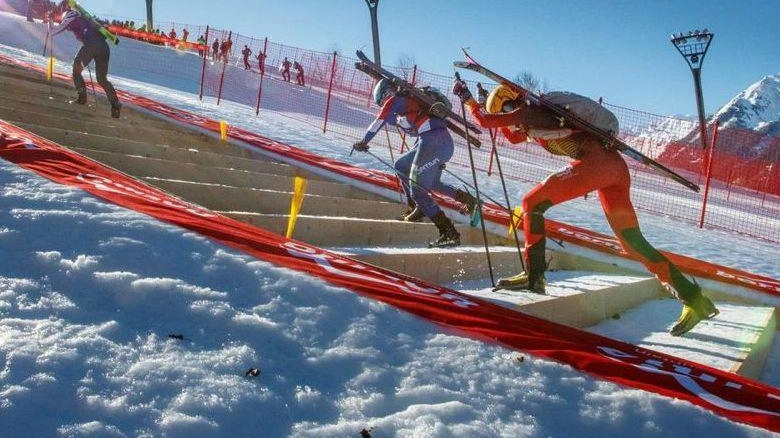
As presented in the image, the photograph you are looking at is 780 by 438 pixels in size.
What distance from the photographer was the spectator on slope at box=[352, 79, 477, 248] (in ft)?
20.0

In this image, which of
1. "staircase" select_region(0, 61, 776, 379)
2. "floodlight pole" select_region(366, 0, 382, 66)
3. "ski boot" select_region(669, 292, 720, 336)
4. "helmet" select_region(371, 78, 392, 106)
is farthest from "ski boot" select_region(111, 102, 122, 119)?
"floodlight pole" select_region(366, 0, 382, 66)

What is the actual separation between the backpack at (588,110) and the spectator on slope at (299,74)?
83.7 feet

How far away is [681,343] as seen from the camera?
4.60m

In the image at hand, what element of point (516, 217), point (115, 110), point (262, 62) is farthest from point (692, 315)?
point (262, 62)

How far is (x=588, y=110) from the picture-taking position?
4535 millimetres

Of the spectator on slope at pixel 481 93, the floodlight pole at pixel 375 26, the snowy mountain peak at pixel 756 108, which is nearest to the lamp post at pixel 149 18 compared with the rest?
the floodlight pole at pixel 375 26

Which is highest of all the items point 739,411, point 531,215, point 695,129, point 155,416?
point 695,129

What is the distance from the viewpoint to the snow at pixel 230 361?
6.10 ft

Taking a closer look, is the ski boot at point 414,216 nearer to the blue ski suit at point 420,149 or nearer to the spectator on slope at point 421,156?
the spectator on slope at point 421,156

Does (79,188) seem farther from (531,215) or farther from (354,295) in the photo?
(531,215)

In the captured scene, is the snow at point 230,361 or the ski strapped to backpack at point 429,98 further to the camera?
the ski strapped to backpack at point 429,98

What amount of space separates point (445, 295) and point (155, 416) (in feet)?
5.91

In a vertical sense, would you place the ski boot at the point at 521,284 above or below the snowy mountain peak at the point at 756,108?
below

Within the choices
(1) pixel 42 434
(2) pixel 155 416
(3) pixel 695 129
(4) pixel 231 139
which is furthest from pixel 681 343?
(3) pixel 695 129
